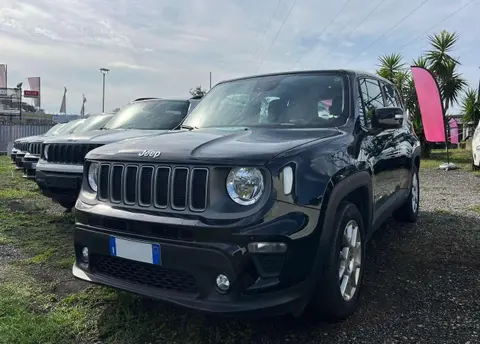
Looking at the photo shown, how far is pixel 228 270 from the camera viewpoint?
2426 millimetres

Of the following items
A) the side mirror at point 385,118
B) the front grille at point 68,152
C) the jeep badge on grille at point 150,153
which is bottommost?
the jeep badge on grille at point 150,153

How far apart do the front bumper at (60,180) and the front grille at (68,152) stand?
3.6 inches

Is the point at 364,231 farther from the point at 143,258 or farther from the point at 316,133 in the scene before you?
the point at 143,258

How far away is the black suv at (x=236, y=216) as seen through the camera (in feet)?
8.04

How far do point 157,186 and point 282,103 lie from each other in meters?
1.56

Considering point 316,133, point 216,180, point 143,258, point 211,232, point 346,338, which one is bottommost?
point 346,338

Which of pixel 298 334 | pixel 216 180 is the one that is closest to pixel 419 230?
pixel 298 334

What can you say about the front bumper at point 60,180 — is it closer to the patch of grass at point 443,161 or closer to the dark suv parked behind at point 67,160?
the dark suv parked behind at point 67,160

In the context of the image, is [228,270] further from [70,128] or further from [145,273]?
[70,128]

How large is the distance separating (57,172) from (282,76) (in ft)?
10.4

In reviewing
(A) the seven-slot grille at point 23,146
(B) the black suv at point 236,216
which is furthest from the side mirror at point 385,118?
(A) the seven-slot grille at point 23,146

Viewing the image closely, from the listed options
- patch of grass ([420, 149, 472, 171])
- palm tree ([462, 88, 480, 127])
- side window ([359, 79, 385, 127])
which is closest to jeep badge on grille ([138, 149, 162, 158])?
side window ([359, 79, 385, 127])

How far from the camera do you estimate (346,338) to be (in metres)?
2.84

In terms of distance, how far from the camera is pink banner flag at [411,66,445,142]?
543 inches
